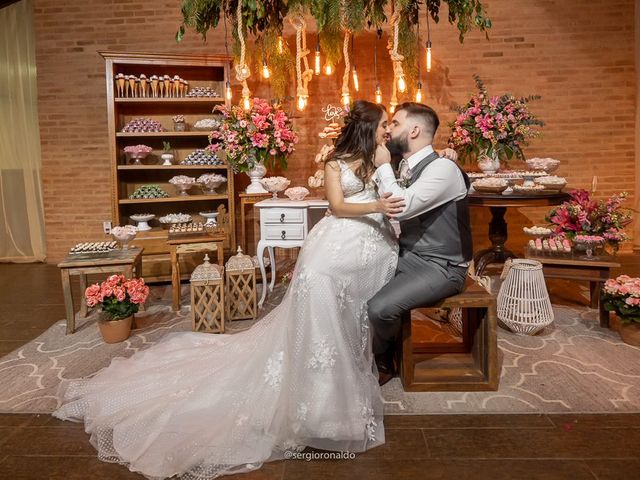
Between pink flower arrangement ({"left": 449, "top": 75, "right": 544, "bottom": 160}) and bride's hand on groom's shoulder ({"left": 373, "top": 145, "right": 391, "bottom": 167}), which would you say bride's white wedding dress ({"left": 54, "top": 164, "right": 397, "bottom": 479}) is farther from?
pink flower arrangement ({"left": 449, "top": 75, "right": 544, "bottom": 160})

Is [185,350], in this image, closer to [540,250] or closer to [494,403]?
[494,403]

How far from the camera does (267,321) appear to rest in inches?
107

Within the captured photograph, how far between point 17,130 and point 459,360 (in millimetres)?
6097

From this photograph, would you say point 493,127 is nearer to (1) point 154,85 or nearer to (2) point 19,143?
(1) point 154,85

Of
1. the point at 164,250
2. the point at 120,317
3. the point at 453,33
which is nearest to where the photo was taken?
the point at 120,317

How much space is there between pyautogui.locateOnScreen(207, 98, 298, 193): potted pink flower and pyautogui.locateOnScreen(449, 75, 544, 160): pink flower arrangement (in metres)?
1.70

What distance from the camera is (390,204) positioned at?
2516mm

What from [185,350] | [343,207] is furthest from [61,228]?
[343,207]

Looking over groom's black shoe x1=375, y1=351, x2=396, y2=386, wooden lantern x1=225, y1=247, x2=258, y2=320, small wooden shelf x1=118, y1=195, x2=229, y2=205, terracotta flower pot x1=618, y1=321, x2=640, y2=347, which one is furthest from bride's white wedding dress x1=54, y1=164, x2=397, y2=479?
small wooden shelf x1=118, y1=195, x2=229, y2=205

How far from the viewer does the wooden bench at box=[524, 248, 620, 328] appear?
3822 mm

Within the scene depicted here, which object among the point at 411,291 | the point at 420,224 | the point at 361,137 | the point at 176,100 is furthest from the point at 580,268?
the point at 176,100

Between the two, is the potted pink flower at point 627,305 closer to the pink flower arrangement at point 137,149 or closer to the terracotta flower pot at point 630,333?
the terracotta flower pot at point 630,333

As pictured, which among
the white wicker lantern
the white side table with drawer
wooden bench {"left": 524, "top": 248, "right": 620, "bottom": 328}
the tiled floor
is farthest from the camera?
the white side table with drawer

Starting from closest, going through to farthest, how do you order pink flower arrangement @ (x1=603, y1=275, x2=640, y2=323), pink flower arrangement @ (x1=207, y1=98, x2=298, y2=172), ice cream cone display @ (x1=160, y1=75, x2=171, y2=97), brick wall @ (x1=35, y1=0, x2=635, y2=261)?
pink flower arrangement @ (x1=603, y1=275, x2=640, y2=323)
pink flower arrangement @ (x1=207, y1=98, x2=298, y2=172)
ice cream cone display @ (x1=160, y1=75, x2=171, y2=97)
brick wall @ (x1=35, y1=0, x2=635, y2=261)
